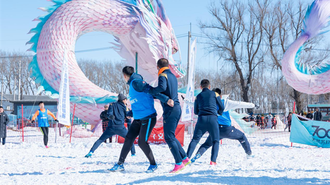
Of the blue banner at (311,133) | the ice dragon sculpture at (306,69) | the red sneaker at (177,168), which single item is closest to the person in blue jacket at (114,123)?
the red sneaker at (177,168)

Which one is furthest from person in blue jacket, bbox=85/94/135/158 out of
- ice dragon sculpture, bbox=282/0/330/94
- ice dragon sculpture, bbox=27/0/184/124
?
ice dragon sculpture, bbox=27/0/184/124

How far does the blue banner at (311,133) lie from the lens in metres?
8.98

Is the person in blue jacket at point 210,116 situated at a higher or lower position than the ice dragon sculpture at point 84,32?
lower

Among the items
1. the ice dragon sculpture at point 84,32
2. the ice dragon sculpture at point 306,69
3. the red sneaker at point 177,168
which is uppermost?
the ice dragon sculpture at point 84,32

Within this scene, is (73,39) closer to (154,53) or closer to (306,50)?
(154,53)

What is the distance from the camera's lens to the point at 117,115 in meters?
6.14

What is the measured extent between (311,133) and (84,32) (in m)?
7.95

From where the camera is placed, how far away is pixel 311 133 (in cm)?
912

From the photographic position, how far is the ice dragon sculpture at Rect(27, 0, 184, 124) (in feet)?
35.3

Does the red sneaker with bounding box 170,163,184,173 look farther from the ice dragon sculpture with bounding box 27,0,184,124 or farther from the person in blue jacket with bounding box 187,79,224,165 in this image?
the ice dragon sculpture with bounding box 27,0,184,124

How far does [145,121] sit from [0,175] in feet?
6.27

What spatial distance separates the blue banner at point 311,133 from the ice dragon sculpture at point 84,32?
15.2ft

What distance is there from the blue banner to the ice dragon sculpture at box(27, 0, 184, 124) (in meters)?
4.63

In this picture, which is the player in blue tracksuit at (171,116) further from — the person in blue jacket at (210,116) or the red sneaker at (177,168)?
the person in blue jacket at (210,116)
